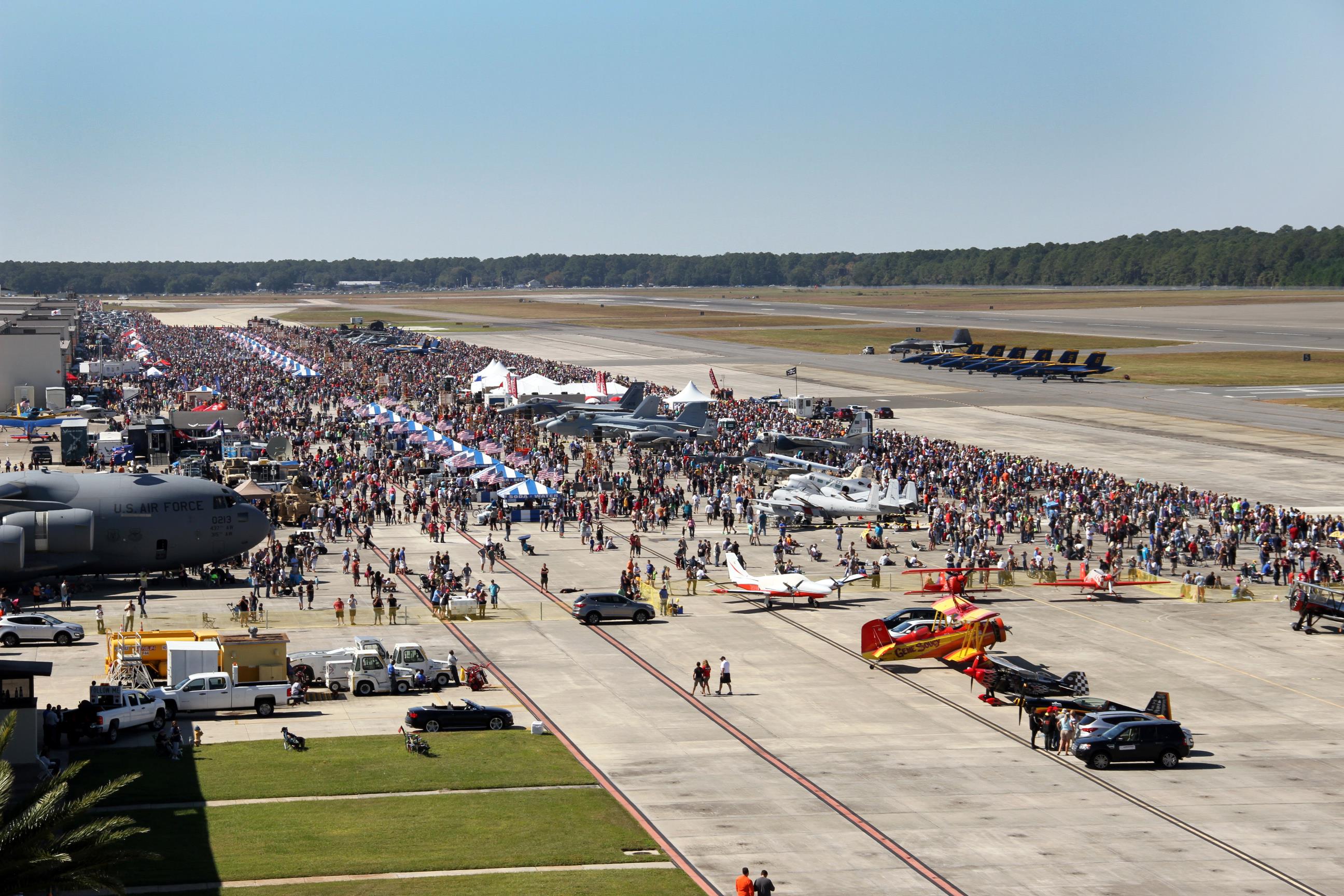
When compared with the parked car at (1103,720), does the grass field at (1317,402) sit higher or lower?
higher

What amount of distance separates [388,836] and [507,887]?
388cm

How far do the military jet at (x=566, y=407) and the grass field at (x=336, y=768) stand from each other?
65289mm

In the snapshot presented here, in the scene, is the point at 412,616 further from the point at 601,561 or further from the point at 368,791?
the point at 368,791

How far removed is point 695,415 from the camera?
95.6m

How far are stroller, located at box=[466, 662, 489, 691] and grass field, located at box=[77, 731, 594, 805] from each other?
4.88 meters

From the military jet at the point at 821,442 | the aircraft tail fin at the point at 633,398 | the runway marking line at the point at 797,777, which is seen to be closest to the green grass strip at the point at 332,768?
the runway marking line at the point at 797,777

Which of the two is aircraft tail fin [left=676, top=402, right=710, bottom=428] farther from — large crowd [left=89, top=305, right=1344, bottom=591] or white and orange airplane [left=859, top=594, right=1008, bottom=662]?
white and orange airplane [left=859, top=594, right=1008, bottom=662]

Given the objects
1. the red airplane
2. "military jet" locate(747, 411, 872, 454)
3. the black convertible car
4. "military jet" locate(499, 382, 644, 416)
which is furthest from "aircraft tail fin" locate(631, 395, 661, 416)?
the black convertible car

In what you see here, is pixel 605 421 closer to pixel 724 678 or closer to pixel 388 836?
pixel 724 678

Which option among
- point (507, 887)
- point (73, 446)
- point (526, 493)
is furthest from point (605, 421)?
Result: point (507, 887)

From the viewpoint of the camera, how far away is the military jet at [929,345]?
169875mm

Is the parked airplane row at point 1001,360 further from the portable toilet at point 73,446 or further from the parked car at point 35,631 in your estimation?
the parked car at point 35,631

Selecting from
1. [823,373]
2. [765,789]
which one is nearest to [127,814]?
[765,789]

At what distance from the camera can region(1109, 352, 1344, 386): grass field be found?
137m
